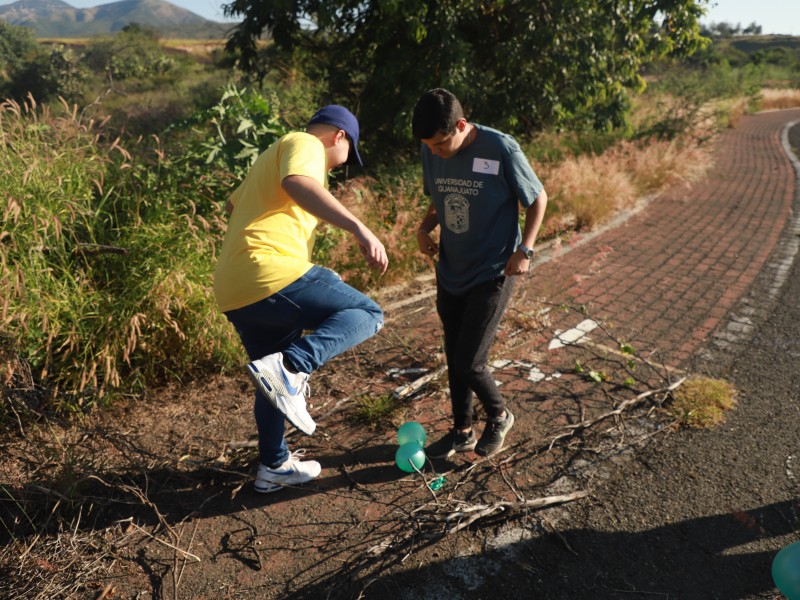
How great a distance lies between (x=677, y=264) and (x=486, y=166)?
200 inches

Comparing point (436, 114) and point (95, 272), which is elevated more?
point (436, 114)

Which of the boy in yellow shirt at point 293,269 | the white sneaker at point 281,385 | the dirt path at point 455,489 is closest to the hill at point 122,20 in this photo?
the dirt path at point 455,489

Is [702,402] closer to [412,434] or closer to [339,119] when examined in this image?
[412,434]

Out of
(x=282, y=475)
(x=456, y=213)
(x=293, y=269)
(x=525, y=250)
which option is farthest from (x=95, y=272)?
(x=525, y=250)

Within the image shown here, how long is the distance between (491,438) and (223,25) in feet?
34.3

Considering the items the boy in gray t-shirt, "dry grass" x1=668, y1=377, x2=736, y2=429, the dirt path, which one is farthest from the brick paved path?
the boy in gray t-shirt

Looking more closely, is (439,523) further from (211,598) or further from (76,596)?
(76,596)

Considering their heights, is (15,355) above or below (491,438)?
above

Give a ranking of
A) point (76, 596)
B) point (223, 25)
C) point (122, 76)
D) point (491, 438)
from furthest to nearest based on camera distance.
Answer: point (122, 76), point (223, 25), point (491, 438), point (76, 596)

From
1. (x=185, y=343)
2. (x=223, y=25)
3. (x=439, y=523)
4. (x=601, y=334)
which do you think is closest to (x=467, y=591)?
(x=439, y=523)

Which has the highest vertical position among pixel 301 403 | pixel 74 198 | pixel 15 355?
pixel 74 198

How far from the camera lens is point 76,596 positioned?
248 cm

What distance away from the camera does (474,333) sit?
2.97 meters

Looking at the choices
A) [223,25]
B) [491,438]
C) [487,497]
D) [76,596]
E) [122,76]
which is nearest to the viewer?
[76,596]
